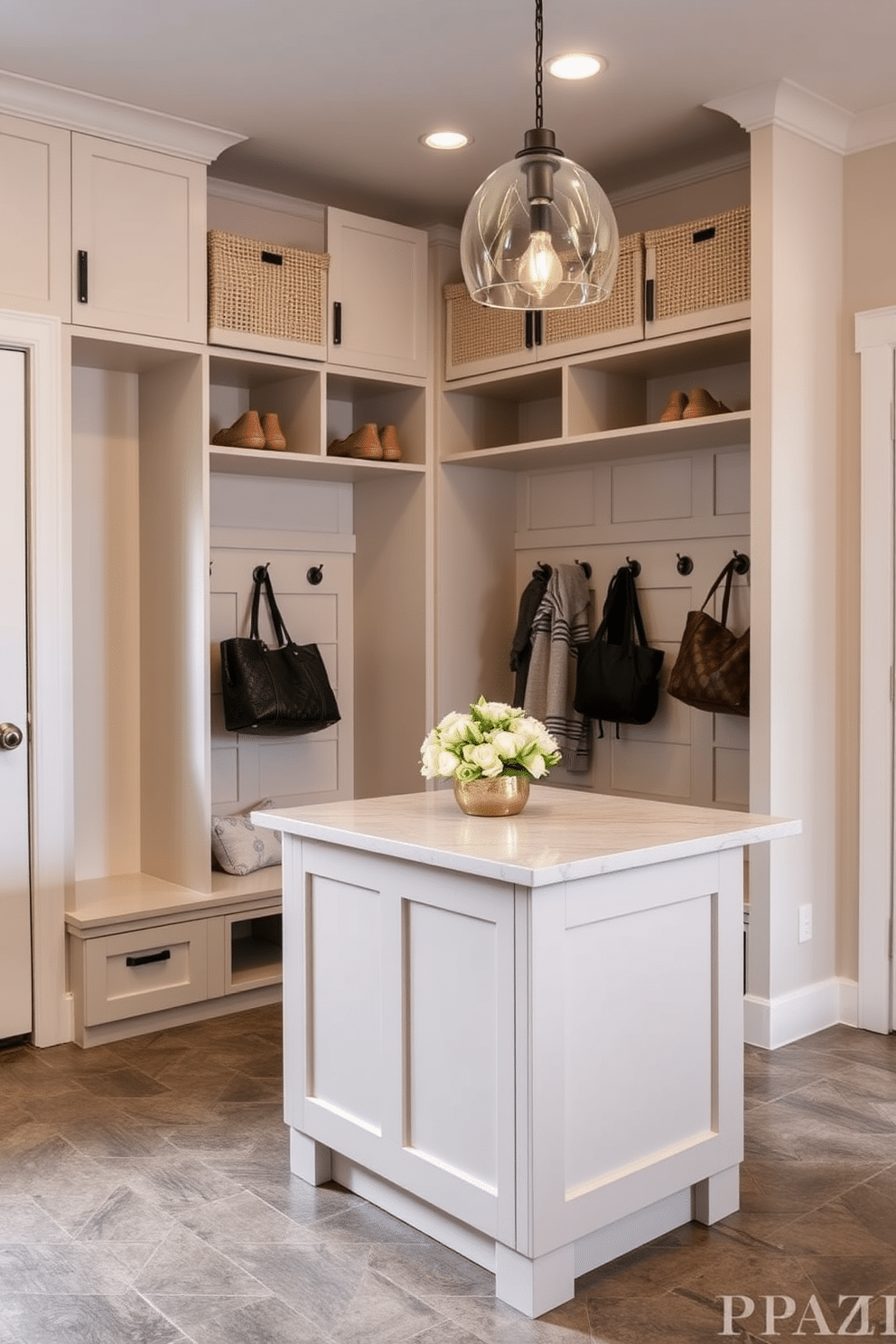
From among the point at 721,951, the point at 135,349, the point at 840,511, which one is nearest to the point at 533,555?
the point at 840,511

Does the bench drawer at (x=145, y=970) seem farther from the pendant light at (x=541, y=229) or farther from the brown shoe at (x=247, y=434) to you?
the pendant light at (x=541, y=229)

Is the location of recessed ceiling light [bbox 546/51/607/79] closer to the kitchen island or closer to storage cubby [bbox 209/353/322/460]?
storage cubby [bbox 209/353/322/460]

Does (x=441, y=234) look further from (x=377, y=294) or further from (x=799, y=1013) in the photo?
(x=799, y=1013)

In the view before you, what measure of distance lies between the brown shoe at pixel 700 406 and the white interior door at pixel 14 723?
202 cm

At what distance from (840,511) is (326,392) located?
1905mm

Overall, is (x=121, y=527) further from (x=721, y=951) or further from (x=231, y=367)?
(x=721, y=951)

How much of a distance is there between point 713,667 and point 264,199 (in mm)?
2250

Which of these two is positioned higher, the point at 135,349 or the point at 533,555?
the point at 135,349

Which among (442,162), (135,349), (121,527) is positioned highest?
(442,162)

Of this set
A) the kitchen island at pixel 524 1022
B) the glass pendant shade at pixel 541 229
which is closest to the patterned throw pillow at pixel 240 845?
the kitchen island at pixel 524 1022

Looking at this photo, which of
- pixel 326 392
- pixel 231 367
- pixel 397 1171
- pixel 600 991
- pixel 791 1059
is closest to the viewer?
pixel 600 991

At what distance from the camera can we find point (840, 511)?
3857 millimetres

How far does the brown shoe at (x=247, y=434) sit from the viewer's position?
4098 mm

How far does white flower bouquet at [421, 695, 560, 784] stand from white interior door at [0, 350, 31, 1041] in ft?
5.04
